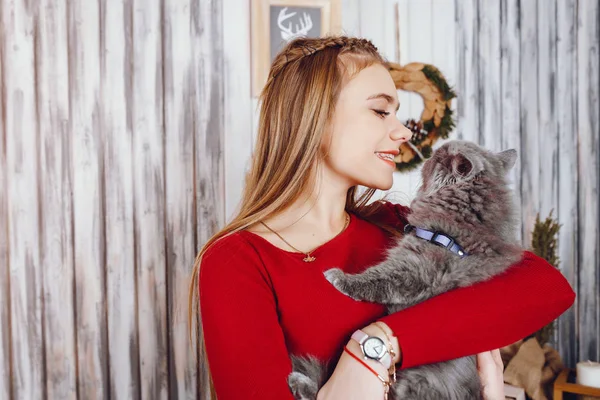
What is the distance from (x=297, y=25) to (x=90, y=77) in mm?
1021

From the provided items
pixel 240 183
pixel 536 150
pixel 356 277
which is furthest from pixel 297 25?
pixel 356 277

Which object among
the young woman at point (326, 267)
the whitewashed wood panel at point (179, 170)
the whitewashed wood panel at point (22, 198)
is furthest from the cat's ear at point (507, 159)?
the whitewashed wood panel at point (22, 198)

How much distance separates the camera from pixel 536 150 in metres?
2.95

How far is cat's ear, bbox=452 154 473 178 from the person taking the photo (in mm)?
1390

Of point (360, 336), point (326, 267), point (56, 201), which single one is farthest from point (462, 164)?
point (56, 201)

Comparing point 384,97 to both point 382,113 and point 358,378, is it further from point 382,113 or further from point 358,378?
point 358,378

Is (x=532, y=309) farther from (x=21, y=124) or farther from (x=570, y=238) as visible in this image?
(x=21, y=124)

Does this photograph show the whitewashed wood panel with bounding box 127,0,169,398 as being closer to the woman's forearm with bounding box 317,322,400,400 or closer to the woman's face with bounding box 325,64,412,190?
the woman's face with bounding box 325,64,412,190

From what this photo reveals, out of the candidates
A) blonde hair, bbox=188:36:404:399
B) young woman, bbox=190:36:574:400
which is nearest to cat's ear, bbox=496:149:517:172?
young woman, bbox=190:36:574:400

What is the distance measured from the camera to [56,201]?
95.0 inches

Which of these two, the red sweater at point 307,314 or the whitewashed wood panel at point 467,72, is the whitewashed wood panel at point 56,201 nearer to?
the red sweater at point 307,314

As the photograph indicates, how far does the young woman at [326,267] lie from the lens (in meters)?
1.13

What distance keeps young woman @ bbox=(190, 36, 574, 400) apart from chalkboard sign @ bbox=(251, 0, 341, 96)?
3.78 ft

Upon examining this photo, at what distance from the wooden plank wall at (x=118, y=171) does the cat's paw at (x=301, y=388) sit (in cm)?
150
